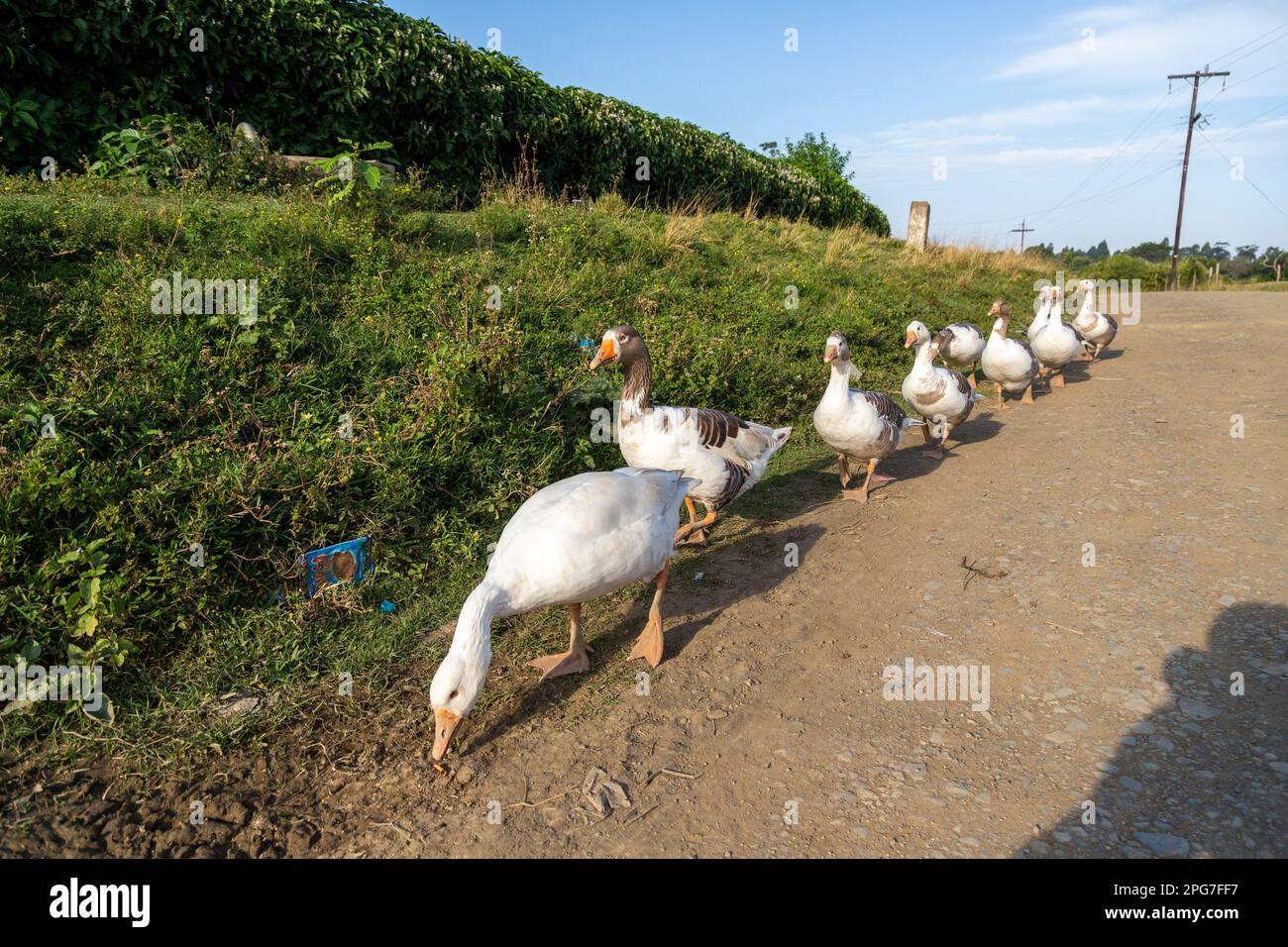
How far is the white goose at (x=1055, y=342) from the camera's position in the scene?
11297mm

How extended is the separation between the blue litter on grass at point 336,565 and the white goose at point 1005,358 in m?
8.59

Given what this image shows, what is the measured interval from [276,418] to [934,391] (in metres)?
6.27

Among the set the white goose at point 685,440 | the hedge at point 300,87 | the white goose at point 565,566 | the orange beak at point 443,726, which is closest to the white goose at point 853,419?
the white goose at point 685,440

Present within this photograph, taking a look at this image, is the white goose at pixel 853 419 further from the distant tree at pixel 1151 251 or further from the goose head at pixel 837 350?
the distant tree at pixel 1151 251

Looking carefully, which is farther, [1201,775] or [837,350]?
[837,350]

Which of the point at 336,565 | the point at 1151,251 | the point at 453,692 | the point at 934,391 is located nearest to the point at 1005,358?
the point at 934,391

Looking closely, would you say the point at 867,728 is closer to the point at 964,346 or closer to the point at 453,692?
the point at 453,692

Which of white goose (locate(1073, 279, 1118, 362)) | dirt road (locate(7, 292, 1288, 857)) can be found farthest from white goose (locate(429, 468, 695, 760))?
white goose (locate(1073, 279, 1118, 362))

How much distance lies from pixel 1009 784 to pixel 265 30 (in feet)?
37.9

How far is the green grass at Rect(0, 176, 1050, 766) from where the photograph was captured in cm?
415

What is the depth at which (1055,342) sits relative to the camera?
11273 mm

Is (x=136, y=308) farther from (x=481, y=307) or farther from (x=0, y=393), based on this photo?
(x=481, y=307)

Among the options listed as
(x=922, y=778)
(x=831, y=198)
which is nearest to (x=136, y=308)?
(x=922, y=778)

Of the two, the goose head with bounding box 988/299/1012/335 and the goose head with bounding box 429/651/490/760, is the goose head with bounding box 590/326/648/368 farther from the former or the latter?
the goose head with bounding box 988/299/1012/335
